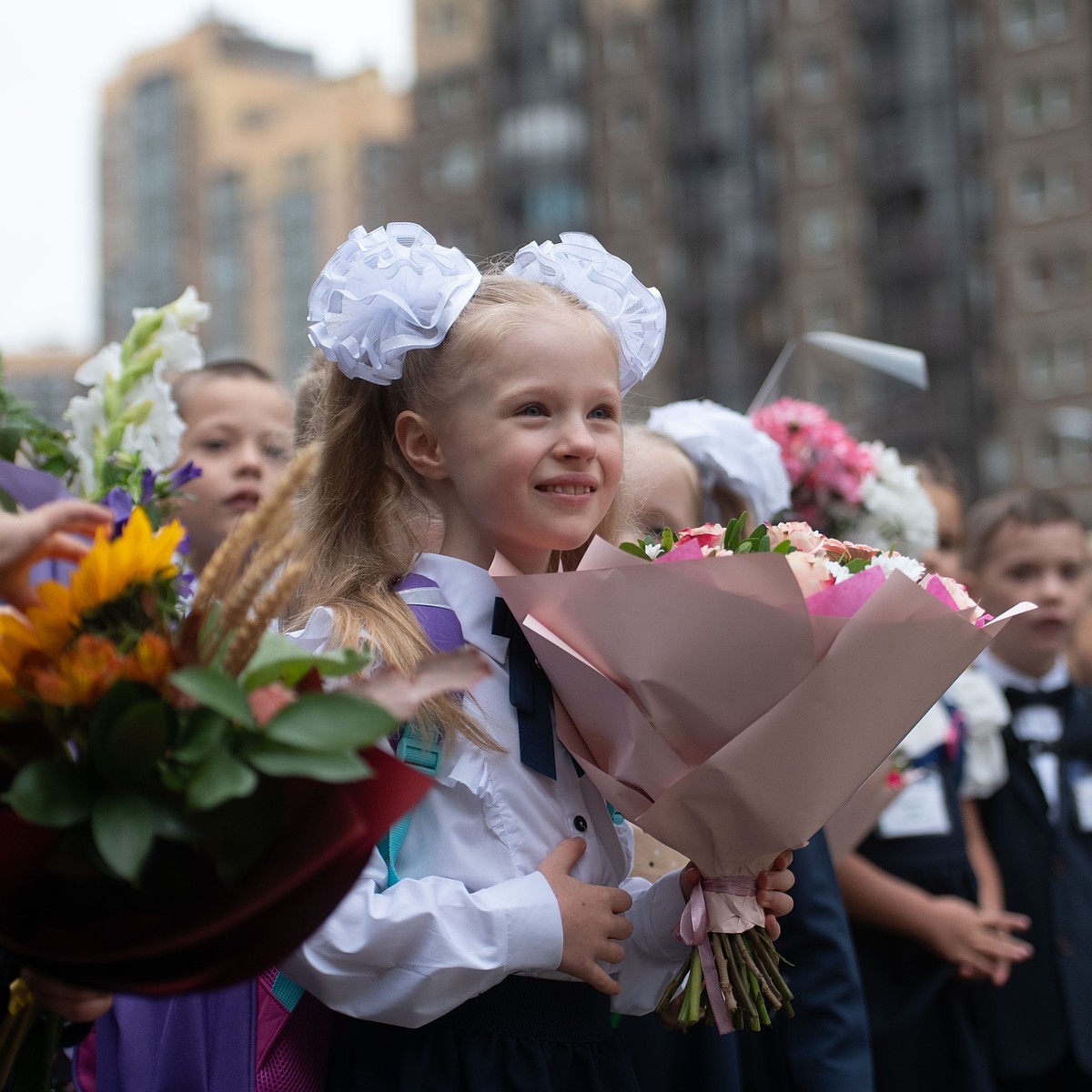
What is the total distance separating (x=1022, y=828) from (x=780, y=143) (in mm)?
36462

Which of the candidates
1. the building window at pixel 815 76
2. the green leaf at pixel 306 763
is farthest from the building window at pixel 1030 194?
the green leaf at pixel 306 763

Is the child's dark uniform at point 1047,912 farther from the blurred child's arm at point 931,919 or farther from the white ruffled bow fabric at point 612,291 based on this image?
the white ruffled bow fabric at point 612,291

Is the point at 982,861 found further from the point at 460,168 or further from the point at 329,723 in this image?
the point at 460,168

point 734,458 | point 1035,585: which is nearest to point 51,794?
point 734,458

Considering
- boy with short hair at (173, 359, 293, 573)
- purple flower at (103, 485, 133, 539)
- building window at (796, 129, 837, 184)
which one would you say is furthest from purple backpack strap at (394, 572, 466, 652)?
building window at (796, 129, 837, 184)

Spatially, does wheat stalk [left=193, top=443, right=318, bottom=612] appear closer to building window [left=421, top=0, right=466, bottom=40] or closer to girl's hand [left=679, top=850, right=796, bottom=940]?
girl's hand [left=679, top=850, right=796, bottom=940]

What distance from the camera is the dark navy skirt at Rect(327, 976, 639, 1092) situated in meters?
2.00

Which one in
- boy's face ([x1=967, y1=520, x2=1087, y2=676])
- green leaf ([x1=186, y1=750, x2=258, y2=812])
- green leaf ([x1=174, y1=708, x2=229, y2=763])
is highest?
green leaf ([x1=174, y1=708, x2=229, y2=763])

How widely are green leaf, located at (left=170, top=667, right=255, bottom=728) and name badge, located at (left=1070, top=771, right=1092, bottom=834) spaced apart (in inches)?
133

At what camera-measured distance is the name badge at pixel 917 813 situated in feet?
12.6

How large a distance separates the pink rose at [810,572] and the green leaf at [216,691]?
84 cm

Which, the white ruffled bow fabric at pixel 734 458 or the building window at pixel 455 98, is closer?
the white ruffled bow fabric at pixel 734 458

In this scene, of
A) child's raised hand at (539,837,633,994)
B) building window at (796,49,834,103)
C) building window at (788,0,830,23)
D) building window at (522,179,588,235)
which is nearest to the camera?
child's raised hand at (539,837,633,994)

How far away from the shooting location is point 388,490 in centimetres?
243
